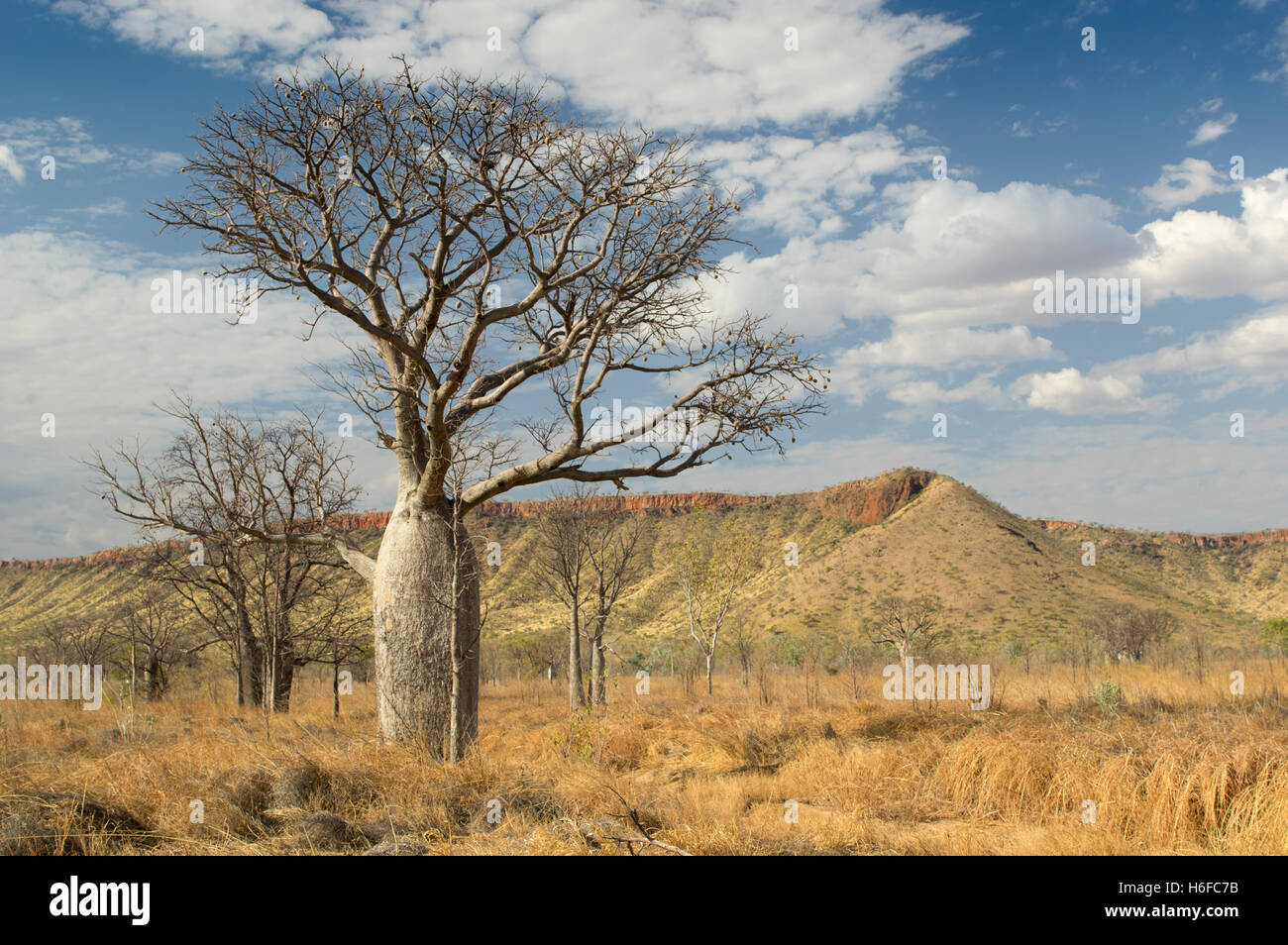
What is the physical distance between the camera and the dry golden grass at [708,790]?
5.19 meters

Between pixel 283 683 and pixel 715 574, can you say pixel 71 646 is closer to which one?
pixel 283 683

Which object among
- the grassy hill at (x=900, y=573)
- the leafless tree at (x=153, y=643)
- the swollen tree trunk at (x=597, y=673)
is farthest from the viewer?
the grassy hill at (x=900, y=573)

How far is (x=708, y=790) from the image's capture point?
725 centimetres

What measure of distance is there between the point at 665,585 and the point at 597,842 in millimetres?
40745

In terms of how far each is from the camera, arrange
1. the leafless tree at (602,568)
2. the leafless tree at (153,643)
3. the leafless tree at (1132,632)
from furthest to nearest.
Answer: the leafless tree at (1132,632) → the leafless tree at (602,568) → the leafless tree at (153,643)

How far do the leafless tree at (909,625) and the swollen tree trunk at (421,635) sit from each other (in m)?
12.9

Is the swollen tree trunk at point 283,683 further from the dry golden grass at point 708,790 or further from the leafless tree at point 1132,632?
the leafless tree at point 1132,632

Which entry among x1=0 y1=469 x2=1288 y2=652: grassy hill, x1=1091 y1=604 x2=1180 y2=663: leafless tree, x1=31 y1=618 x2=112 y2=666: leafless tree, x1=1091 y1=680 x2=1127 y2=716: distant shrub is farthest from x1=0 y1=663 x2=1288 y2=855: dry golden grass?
x1=0 y1=469 x2=1288 y2=652: grassy hill

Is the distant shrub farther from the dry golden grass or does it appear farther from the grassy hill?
the grassy hill

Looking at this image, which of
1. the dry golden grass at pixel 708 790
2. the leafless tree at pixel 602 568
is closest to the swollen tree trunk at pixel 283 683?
the dry golden grass at pixel 708 790

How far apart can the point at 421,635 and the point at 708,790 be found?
347 cm

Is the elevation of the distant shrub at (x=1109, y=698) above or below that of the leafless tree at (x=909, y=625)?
above
